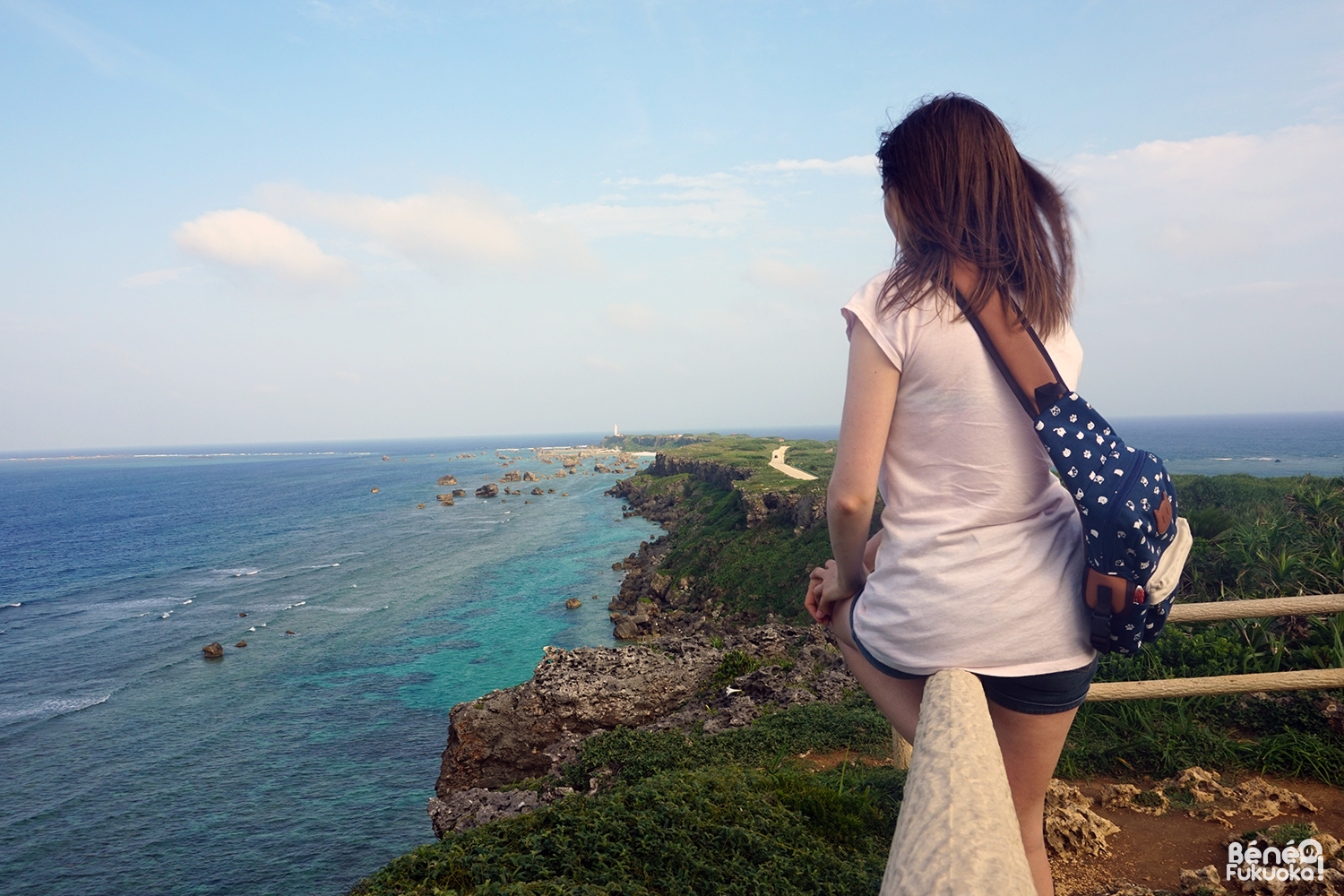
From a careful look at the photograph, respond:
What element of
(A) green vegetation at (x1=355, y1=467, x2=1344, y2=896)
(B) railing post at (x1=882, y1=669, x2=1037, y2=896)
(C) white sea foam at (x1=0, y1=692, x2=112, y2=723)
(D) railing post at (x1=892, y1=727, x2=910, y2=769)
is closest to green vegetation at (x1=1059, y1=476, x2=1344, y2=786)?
(A) green vegetation at (x1=355, y1=467, x2=1344, y2=896)

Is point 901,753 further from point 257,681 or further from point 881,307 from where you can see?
point 257,681

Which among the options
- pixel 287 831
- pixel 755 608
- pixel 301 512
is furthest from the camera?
pixel 301 512

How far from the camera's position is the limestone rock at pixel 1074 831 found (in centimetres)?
466

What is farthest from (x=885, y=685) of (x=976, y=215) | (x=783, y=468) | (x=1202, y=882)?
(x=783, y=468)

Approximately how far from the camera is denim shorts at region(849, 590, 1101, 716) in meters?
1.80

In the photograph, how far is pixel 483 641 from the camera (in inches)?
1281

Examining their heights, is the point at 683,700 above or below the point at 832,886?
below

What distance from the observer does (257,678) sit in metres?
30.0

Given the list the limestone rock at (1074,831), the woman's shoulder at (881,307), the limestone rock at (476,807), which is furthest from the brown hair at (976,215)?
the limestone rock at (476,807)

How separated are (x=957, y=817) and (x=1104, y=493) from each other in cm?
92

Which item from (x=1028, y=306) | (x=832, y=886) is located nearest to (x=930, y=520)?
(x=1028, y=306)

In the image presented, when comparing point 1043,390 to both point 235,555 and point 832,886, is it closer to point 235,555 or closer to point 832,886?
point 832,886

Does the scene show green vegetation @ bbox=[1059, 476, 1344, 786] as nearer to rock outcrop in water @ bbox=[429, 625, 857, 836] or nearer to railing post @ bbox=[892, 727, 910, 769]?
railing post @ bbox=[892, 727, 910, 769]

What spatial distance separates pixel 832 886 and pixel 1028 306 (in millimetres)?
4118
